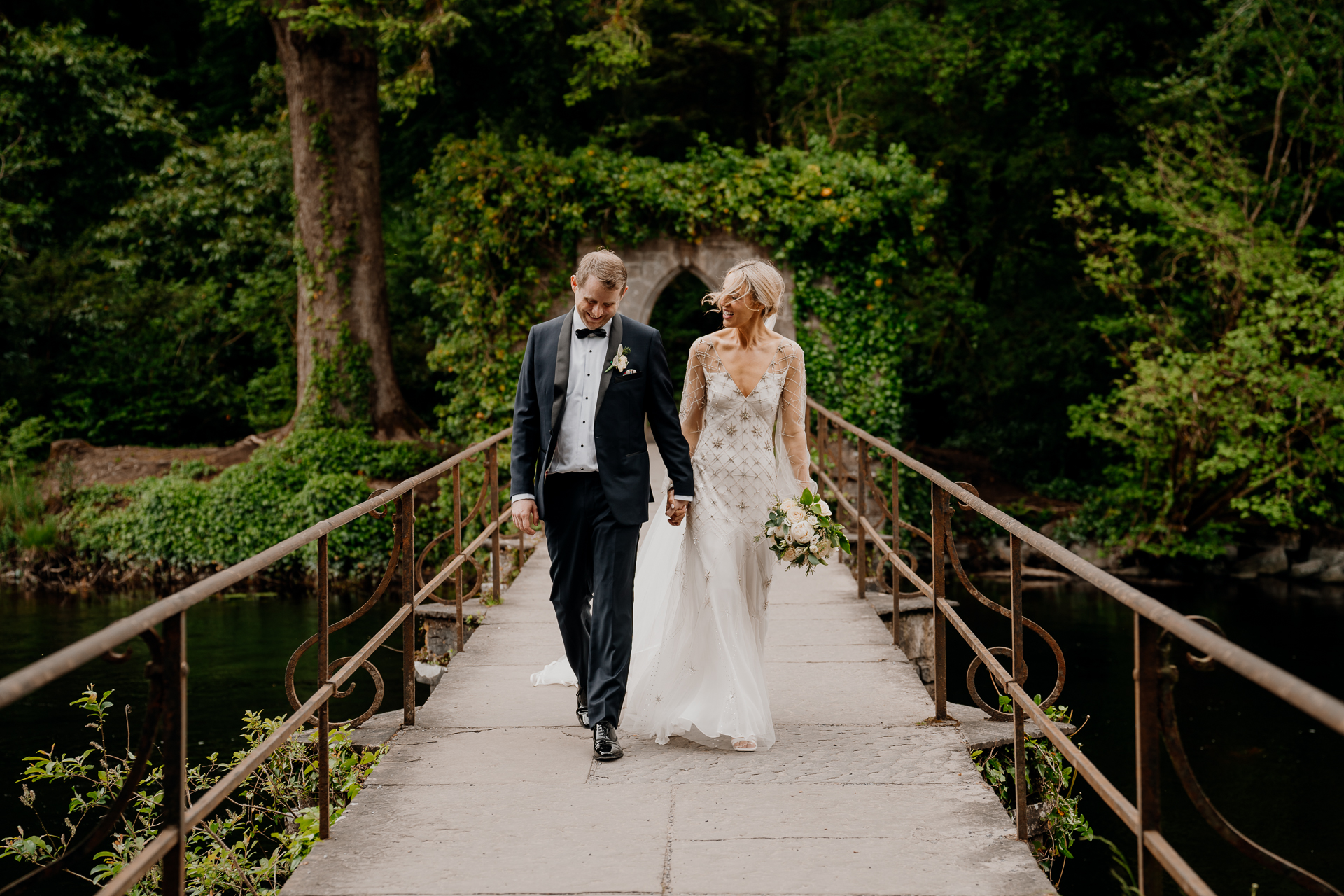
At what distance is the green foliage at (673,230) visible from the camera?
1466 centimetres

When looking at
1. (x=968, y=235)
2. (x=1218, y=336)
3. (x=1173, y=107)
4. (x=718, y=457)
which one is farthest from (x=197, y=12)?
(x=718, y=457)

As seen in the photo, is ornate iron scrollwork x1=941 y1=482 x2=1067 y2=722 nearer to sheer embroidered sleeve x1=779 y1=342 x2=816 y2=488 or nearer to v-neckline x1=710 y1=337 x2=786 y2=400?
sheer embroidered sleeve x1=779 y1=342 x2=816 y2=488

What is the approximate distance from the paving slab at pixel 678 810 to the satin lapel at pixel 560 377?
125cm

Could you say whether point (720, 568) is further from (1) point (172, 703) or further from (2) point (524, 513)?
(1) point (172, 703)

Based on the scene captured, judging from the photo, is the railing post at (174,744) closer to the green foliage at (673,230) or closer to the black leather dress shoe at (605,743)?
the black leather dress shoe at (605,743)

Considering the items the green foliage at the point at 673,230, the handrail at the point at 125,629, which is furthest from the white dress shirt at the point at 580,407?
the green foliage at the point at 673,230

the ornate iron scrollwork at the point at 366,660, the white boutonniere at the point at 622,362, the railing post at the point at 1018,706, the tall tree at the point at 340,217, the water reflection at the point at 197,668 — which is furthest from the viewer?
the tall tree at the point at 340,217

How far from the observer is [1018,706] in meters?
3.63

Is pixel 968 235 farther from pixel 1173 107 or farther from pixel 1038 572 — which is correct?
pixel 1038 572

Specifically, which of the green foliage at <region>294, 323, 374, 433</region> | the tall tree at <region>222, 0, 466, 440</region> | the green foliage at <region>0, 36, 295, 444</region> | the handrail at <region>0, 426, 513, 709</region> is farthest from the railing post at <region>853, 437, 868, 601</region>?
the green foliage at <region>0, 36, 295, 444</region>

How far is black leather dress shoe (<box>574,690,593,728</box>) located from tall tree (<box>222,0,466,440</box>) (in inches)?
498

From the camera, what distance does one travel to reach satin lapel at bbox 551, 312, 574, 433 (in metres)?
4.25

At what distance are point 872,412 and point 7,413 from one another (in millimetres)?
12876

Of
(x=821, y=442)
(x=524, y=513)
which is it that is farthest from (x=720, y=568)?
(x=821, y=442)
